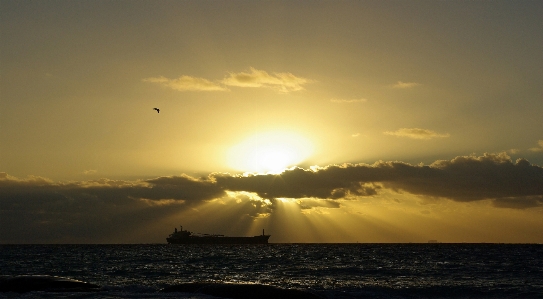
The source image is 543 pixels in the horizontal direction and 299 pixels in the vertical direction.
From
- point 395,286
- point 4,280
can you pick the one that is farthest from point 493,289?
point 4,280

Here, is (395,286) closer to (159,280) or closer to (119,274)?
(159,280)

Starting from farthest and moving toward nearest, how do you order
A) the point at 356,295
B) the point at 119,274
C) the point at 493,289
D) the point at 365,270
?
the point at 365,270
the point at 119,274
the point at 493,289
the point at 356,295

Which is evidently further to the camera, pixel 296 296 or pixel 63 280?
pixel 63 280

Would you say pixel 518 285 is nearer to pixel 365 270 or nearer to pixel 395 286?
pixel 395 286

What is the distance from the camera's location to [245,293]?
3472cm

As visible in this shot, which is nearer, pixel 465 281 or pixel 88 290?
pixel 88 290

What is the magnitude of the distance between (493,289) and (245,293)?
23.8m

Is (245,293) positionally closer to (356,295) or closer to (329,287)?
(356,295)

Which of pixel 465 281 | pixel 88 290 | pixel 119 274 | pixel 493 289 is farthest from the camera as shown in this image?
pixel 119 274

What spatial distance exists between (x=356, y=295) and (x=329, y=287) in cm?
651

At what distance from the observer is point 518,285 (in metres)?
49.2

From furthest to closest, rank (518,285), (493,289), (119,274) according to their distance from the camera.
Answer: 1. (119,274)
2. (518,285)
3. (493,289)

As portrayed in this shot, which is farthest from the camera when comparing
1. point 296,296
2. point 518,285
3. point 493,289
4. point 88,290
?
point 518,285

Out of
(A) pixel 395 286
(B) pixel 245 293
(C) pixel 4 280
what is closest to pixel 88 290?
(C) pixel 4 280
